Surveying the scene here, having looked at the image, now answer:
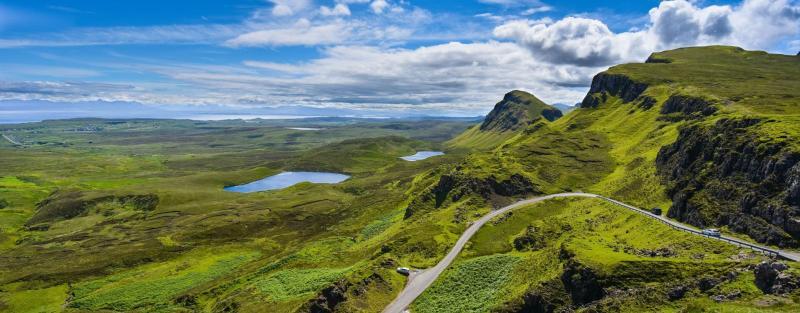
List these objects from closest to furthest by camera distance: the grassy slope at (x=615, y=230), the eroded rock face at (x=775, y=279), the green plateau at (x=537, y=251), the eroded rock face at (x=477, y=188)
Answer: the eroded rock face at (x=775, y=279) → the grassy slope at (x=615, y=230) → the green plateau at (x=537, y=251) → the eroded rock face at (x=477, y=188)

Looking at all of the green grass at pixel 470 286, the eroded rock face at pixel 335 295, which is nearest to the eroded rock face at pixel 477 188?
the green grass at pixel 470 286

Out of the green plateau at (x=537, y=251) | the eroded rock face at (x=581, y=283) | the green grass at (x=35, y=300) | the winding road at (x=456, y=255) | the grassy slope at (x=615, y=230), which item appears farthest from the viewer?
the green grass at (x=35, y=300)

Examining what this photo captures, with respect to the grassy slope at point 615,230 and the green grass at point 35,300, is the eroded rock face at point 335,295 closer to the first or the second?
the grassy slope at point 615,230

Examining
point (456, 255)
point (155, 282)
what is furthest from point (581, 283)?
point (155, 282)

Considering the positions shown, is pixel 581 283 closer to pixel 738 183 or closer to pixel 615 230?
pixel 615 230

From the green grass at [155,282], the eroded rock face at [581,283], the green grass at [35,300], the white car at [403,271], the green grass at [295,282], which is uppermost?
the eroded rock face at [581,283]

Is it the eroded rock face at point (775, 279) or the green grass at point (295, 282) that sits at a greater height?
the eroded rock face at point (775, 279)

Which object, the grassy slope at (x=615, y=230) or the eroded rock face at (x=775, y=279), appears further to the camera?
the grassy slope at (x=615, y=230)

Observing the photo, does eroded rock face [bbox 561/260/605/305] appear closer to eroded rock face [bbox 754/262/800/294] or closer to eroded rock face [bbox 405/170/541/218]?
eroded rock face [bbox 754/262/800/294]

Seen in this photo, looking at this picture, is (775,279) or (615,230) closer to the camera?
(775,279)
